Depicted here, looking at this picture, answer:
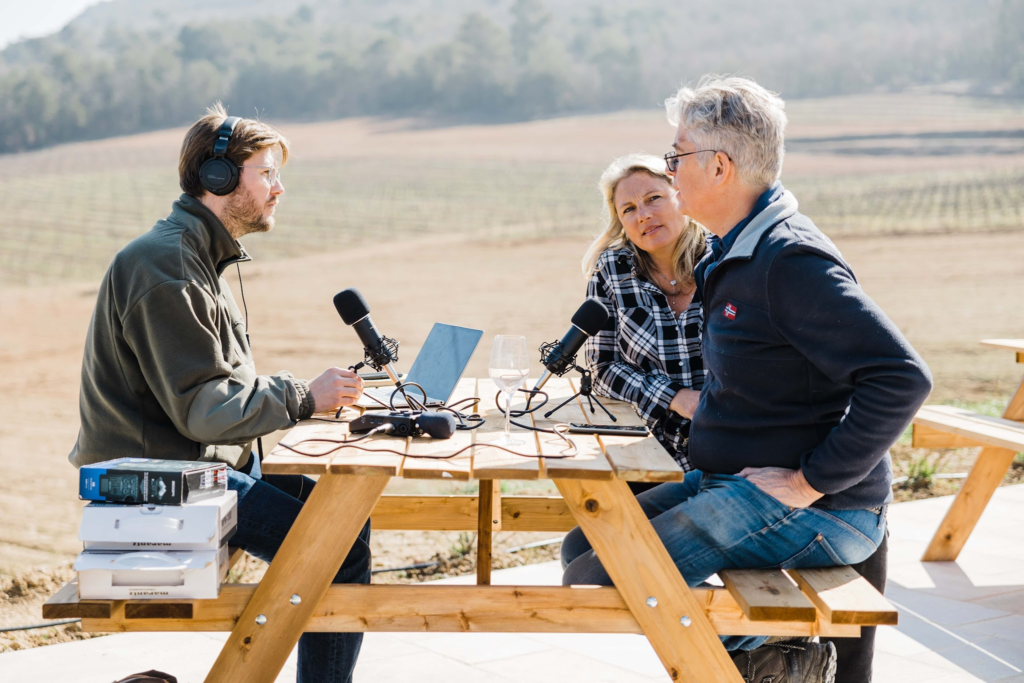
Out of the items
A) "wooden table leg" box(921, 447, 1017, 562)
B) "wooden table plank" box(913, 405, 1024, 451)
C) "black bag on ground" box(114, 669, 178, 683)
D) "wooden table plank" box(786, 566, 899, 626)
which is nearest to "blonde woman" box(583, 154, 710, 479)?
"wooden table plank" box(786, 566, 899, 626)

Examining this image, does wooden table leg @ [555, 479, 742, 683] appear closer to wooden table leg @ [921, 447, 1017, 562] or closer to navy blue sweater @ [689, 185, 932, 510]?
navy blue sweater @ [689, 185, 932, 510]

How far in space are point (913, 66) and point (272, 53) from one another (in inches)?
2048

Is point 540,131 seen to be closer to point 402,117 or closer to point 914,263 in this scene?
point 402,117

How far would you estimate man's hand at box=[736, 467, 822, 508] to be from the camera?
2275 mm

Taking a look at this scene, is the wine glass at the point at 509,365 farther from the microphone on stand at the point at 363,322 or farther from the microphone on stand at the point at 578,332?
the microphone on stand at the point at 363,322

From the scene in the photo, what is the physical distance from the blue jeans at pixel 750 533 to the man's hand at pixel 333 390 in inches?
32.6

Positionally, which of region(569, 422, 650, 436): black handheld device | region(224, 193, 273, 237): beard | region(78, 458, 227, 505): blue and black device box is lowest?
region(569, 422, 650, 436): black handheld device

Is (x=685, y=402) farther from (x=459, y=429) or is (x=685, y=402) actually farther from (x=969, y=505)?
(x=969, y=505)

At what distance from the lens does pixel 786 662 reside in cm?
255

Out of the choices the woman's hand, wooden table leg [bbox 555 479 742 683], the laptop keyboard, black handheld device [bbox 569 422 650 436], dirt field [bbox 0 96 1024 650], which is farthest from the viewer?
dirt field [bbox 0 96 1024 650]

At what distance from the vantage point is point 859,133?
52.6 meters

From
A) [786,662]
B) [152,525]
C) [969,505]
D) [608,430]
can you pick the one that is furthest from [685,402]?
[969,505]

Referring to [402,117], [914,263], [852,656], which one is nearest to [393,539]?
[852,656]

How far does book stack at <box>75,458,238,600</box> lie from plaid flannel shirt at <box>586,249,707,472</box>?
1.57 meters
